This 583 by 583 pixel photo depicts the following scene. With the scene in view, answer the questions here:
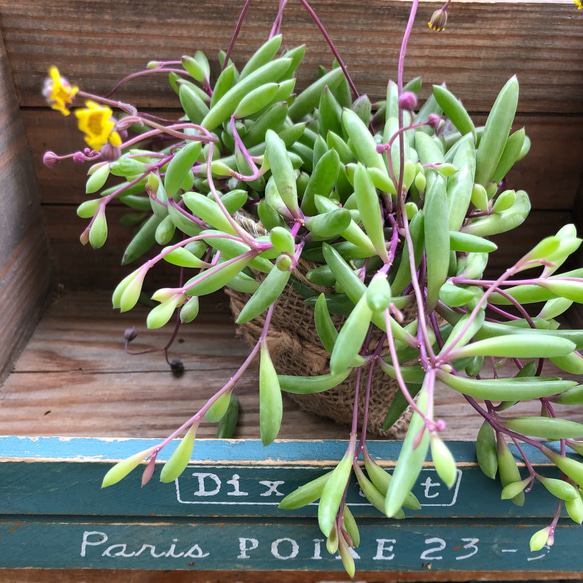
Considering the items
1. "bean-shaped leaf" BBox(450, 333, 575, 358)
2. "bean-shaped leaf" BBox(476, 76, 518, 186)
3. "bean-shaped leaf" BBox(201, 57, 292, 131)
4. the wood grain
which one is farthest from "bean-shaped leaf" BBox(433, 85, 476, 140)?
the wood grain

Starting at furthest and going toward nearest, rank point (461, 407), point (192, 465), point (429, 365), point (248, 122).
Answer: point (461, 407), point (248, 122), point (192, 465), point (429, 365)

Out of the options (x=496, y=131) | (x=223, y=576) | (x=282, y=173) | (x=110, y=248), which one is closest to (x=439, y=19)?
(x=496, y=131)

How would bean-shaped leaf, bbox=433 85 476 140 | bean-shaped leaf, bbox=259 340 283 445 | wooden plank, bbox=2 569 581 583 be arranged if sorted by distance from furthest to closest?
wooden plank, bbox=2 569 581 583 < bean-shaped leaf, bbox=433 85 476 140 < bean-shaped leaf, bbox=259 340 283 445

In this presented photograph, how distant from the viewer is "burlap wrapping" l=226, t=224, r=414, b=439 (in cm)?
56

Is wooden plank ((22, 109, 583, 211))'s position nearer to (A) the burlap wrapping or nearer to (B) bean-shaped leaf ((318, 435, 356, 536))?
(A) the burlap wrapping

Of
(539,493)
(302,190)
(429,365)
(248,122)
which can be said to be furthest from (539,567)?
(248,122)

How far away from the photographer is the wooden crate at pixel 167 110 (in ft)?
2.22

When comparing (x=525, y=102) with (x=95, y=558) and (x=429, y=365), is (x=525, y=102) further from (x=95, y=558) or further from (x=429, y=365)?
(x=95, y=558)

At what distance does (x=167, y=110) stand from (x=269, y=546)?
1.88 feet

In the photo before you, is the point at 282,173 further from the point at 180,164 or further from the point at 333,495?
the point at 333,495

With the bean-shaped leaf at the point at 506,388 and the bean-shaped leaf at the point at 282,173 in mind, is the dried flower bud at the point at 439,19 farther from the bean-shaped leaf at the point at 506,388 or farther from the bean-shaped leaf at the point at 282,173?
the bean-shaped leaf at the point at 506,388

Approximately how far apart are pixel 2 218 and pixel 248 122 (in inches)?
13.7

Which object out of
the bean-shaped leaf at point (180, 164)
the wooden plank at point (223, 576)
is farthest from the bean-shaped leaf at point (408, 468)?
the wooden plank at point (223, 576)

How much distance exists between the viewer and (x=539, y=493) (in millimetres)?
538
